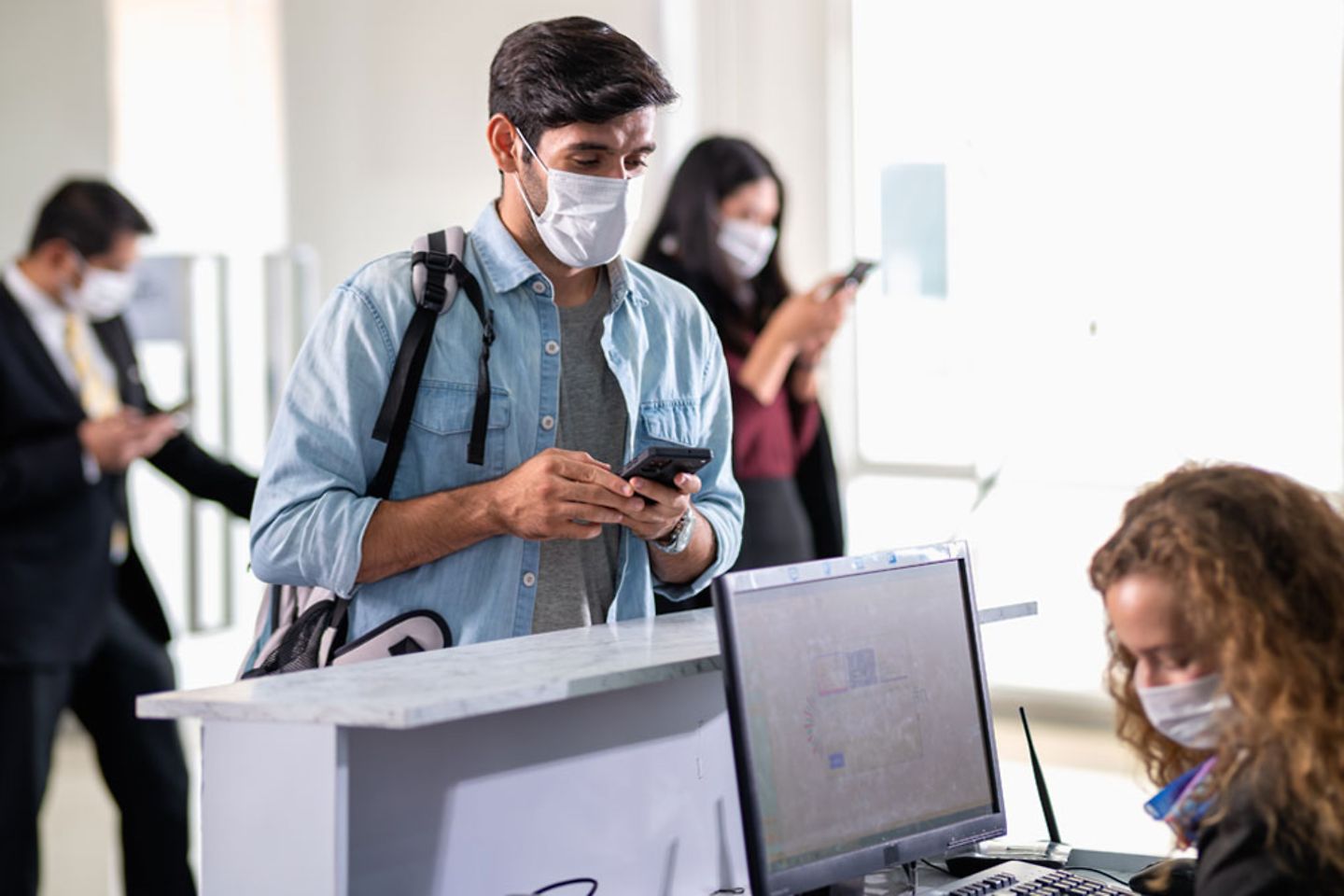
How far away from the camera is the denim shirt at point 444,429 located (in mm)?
1748

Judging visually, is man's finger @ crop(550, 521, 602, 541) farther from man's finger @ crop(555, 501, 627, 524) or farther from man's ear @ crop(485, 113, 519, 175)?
man's ear @ crop(485, 113, 519, 175)

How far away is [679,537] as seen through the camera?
6.06 feet

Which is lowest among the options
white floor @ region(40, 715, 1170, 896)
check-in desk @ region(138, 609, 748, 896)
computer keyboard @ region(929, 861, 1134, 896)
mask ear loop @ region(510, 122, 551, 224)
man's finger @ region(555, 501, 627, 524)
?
white floor @ region(40, 715, 1170, 896)

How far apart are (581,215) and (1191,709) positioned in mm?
910

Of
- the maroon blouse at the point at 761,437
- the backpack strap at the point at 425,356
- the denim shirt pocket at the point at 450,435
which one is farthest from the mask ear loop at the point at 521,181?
Answer: the maroon blouse at the point at 761,437

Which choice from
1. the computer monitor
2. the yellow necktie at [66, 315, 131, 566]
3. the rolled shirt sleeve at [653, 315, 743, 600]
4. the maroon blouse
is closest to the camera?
the computer monitor

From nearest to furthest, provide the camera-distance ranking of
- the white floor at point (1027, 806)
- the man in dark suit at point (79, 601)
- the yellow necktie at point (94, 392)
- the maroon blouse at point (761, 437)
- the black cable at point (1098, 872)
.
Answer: the black cable at point (1098, 872) < the maroon blouse at point (761, 437) < the man in dark suit at point (79, 601) < the yellow necktie at point (94, 392) < the white floor at point (1027, 806)

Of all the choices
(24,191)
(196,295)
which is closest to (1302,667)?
(196,295)

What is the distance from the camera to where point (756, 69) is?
5.22 m

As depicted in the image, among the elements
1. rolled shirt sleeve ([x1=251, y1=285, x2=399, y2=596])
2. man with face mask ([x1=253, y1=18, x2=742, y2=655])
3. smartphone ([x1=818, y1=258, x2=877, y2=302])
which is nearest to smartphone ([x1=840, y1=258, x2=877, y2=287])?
smartphone ([x1=818, y1=258, x2=877, y2=302])

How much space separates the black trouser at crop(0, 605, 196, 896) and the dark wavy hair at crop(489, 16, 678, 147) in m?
1.96

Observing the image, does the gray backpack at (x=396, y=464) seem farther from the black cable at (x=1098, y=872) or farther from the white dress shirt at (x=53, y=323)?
the white dress shirt at (x=53, y=323)

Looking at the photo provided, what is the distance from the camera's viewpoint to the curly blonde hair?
1.25 metres

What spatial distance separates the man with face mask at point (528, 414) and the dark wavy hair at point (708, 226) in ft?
4.00
